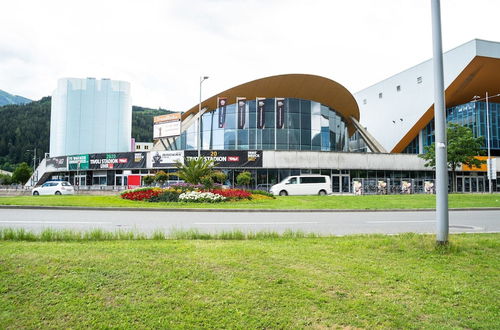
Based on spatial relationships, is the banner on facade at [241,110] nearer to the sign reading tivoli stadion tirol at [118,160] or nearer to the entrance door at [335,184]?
the sign reading tivoli stadion tirol at [118,160]

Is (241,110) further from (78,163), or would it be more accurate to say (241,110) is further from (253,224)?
(253,224)

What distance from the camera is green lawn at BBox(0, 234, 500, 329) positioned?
3.35 meters

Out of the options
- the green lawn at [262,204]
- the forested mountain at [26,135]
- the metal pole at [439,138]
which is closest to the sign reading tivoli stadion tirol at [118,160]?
the green lawn at [262,204]

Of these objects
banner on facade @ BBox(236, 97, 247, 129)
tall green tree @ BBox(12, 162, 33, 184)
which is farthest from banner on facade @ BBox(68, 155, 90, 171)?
tall green tree @ BBox(12, 162, 33, 184)

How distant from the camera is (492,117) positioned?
5047 cm

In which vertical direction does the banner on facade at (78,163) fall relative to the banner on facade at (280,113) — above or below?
below

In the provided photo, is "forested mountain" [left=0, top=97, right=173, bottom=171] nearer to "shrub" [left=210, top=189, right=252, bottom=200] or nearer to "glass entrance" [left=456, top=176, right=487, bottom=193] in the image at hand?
"glass entrance" [left=456, top=176, right=487, bottom=193]

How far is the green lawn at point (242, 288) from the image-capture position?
3.35 m

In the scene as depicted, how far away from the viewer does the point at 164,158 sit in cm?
3856

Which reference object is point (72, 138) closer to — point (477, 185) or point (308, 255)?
point (477, 185)

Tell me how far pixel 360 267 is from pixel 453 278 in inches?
45.0

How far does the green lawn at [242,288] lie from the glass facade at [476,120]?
5157 cm

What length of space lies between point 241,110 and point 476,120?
33863 mm

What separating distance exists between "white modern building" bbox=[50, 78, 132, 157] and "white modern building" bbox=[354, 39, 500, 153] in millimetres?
50475
